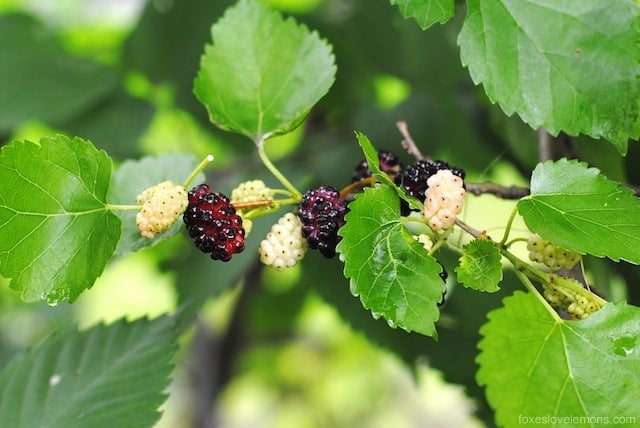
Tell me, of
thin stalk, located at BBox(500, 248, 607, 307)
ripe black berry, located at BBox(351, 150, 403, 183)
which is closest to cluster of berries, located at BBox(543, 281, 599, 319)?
thin stalk, located at BBox(500, 248, 607, 307)

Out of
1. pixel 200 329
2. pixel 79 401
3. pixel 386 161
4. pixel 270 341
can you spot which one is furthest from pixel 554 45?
pixel 200 329

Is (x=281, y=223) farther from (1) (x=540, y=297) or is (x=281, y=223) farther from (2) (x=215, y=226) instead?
(1) (x=540, y=297)

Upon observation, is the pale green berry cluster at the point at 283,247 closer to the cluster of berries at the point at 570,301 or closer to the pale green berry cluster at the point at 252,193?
the pale green berry cluster at the point at 252,193

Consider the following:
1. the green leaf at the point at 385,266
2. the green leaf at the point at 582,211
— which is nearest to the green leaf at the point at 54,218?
the green leaf at the point at 385,266

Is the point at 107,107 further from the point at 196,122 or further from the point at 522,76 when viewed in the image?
the point at 522,76

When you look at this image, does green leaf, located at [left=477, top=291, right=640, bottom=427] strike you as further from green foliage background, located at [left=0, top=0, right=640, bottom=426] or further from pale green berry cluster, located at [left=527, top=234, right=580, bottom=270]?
green foliage background, located at [left=0, top=0, right=640, bottom=426]

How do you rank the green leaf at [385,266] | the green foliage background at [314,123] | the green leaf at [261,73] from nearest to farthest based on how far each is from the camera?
the green leaf at [385,266] → the green leaf at [261,73] → the green foliage background at [314,123]
